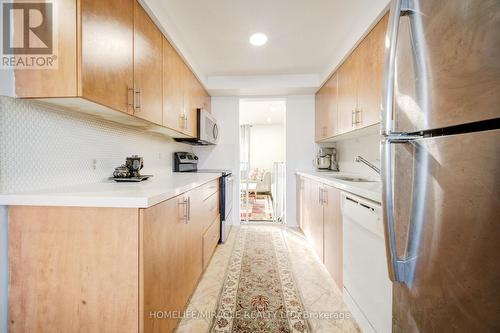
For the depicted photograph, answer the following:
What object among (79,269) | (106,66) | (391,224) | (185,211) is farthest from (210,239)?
(391,224)

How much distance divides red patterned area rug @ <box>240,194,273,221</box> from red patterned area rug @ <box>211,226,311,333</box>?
4.34 feet

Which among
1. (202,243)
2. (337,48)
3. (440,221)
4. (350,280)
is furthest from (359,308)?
(337,48)

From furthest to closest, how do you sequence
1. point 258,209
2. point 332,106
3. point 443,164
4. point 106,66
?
point 258,209 < point 332,106 < point 106,66 < point 443,164

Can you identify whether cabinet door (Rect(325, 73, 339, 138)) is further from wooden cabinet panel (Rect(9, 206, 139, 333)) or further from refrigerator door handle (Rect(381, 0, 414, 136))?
wooden cabinet panel (Rect(9, 206, 139, 333))

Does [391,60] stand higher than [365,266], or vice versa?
[391,60]

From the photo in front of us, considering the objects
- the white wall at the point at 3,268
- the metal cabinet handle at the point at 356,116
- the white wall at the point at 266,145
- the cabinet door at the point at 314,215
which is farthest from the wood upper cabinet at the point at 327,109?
the white wall at the point at 266,145

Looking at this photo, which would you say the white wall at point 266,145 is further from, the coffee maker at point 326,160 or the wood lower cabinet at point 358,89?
the wood lower cabinet at point 358,89

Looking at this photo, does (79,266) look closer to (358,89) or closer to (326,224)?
(326,224)

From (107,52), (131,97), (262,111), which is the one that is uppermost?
(262,111)

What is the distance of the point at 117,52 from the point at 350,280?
2003mm

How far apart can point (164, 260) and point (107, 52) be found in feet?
3.60

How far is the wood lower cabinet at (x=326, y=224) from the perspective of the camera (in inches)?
63.2

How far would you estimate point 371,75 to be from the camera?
1641mm

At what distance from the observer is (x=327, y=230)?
183 centimetres
